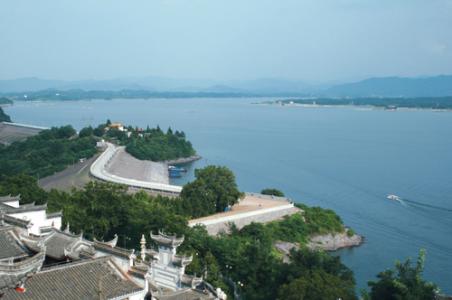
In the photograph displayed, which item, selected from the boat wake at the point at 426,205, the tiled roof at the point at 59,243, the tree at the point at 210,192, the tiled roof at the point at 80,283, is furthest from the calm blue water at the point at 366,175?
the tiled roof at the point at 80,283

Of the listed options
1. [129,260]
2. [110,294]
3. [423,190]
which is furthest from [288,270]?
[423,190]

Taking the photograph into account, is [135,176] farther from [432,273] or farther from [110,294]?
[110,294]

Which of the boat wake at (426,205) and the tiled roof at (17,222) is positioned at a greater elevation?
the tiled roof at (17,222)

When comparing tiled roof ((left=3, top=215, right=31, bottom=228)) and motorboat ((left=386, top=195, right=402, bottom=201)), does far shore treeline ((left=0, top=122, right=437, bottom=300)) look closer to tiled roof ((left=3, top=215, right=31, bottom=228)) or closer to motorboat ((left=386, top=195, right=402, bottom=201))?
tiled roof ((left=3, top=215, right=31, bottom=228))

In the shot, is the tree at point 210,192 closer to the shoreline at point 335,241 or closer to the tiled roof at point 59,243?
the shoreline at point 335,241

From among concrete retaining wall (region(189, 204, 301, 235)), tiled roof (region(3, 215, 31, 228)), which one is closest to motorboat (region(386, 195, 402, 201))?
concrete retaining wall (region(189, 204, 301, 235))

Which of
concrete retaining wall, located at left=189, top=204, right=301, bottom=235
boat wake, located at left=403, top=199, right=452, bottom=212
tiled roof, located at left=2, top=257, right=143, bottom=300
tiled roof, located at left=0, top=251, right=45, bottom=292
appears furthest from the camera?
boat wake, located at left=403, top=199, right=452, bottom=212

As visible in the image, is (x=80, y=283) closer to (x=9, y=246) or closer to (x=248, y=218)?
(x=9, y=246)
